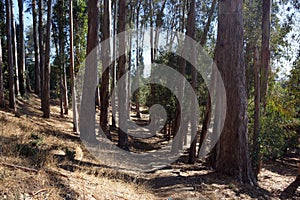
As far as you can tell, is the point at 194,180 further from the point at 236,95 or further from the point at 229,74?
the point at 229,74

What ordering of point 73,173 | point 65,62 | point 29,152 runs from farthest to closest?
point 65,62, point 29,152, point 73,173

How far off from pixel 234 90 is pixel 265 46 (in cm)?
447

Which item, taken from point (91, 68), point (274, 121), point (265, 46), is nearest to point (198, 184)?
point (274, 121)

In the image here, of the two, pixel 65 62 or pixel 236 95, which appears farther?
pixel 65 62

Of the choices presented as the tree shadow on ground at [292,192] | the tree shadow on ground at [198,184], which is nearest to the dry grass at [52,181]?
the tree shadow on ground at [198,184]

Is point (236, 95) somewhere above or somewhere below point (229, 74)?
below

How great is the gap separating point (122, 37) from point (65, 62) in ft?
15.6

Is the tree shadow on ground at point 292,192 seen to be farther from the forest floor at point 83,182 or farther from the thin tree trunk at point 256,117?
the forest floor at point 83,182

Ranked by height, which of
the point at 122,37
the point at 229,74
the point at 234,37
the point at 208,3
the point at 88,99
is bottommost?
the point at 88,99

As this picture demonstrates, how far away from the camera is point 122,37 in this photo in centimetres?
1074

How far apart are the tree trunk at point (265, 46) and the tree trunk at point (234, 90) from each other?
12.6 ft

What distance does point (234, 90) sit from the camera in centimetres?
640

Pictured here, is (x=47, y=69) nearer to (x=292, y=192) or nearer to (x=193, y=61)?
(x=193, y=61)

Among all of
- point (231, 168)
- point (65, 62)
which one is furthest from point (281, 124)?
point (65, 62)
